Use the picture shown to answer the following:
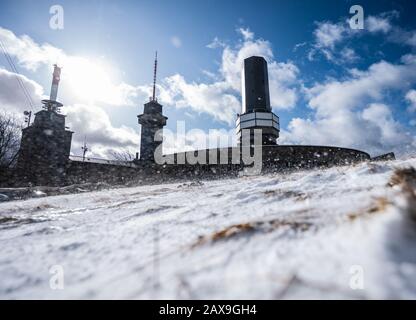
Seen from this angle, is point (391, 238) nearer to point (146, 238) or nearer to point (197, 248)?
point (197, 248)

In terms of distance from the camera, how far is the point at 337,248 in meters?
0.75

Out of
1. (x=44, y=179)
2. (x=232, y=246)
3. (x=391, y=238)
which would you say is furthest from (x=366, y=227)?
(x=44, y=179)

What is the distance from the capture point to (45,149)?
68.2ft

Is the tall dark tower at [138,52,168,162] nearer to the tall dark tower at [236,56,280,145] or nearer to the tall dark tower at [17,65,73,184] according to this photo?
the tall dark tower at [17,65,73,184]

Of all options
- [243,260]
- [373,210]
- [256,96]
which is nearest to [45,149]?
[256,96]

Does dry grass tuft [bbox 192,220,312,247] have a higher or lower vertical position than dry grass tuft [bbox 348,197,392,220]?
lower

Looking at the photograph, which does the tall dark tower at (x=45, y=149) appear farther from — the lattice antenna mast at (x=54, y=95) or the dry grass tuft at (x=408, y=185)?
the dry grass tuft at (x=408, y=185)

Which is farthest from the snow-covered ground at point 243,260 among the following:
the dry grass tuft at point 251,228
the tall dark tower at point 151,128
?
the tall dark tower at point 151,128

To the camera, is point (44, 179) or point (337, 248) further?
point (44, 179)

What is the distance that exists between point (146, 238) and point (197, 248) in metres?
0.41

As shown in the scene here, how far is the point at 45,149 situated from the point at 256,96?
21.3 m

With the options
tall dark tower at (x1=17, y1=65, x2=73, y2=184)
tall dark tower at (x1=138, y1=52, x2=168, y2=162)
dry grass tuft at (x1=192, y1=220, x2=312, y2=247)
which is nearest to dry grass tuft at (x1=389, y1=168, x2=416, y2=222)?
dry grass tuft at (x1=192, y1=220, x2=312, y2=247)

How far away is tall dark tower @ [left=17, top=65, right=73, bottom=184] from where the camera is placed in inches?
776

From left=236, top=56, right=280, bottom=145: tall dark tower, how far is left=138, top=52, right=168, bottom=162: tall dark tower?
970 cm
